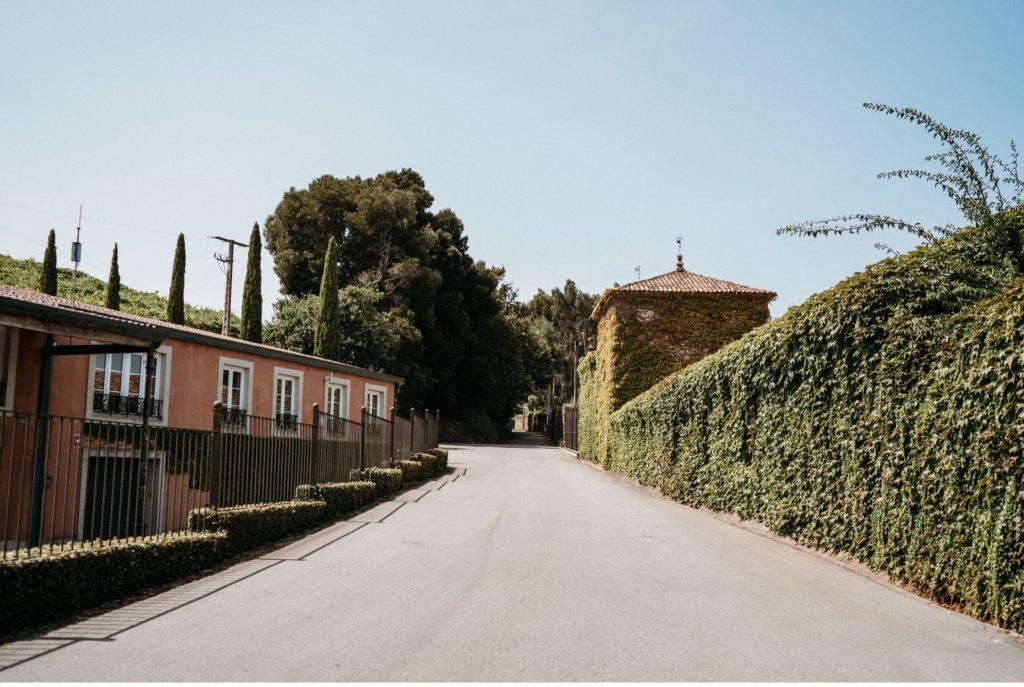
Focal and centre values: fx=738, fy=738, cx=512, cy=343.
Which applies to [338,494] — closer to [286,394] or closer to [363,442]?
[363,442]

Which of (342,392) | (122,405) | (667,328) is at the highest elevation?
(667,328)

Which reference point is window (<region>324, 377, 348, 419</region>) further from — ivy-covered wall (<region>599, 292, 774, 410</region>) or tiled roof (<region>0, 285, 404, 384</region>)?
ivy-covered wall (<region>599, 292, 774, 410</region>)

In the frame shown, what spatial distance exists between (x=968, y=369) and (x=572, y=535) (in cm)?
606

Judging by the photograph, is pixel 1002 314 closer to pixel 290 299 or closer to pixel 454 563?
pixel 454 563

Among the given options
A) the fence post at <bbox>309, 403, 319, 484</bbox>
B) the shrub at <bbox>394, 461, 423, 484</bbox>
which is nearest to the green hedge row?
the fence post at <bbox>309, 403, 319, 484</bbox>

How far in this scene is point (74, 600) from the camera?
6.62m

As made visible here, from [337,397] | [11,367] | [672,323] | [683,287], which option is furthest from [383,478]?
[683,287]

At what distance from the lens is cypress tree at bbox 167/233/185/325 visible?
37.9m

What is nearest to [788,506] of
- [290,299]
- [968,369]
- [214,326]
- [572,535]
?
[572,535]

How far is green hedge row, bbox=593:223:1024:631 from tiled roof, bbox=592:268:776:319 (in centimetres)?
1748

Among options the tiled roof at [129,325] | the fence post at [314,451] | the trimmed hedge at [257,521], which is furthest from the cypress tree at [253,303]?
the trimmed hedge at [257,521]

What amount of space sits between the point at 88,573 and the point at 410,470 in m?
13.4

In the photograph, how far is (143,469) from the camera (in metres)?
11.8

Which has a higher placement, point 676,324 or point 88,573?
point 676,324
